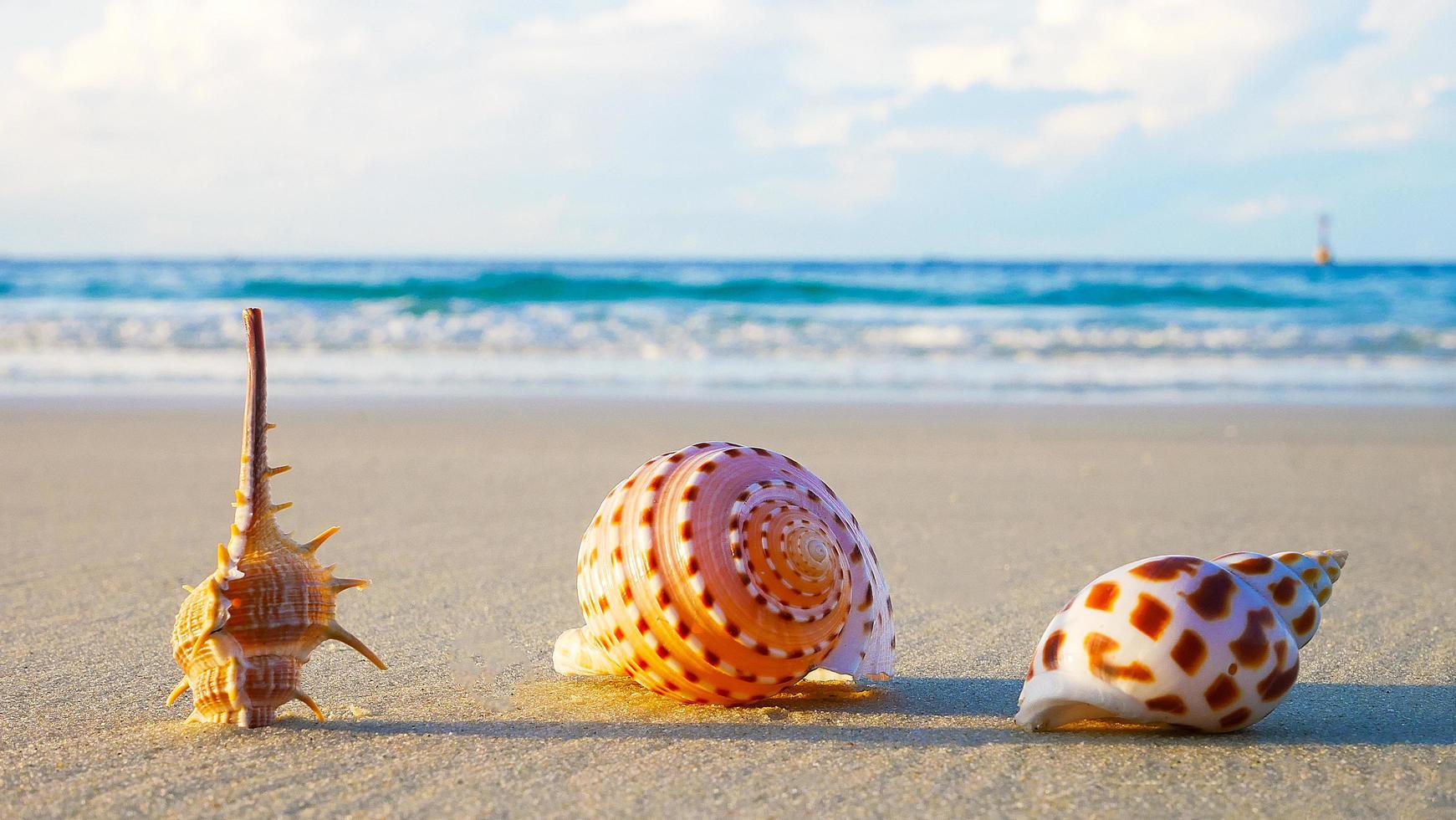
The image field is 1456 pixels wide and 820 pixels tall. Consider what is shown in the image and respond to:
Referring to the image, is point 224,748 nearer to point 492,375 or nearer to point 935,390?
point 935,390

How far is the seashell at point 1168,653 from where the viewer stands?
6.67ft

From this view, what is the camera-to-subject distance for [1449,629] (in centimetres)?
313

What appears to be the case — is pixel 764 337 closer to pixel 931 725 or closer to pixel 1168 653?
pixel 931 725

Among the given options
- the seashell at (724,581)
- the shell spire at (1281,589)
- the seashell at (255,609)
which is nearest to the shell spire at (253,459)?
the seashell at (255,609)

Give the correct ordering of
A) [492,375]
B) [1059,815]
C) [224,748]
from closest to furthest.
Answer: [1059,815] → [224,748] → [492,375]

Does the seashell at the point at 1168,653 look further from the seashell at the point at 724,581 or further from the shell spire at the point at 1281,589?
the seashell at the point at 724,581

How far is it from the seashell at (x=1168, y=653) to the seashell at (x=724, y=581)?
372 millimetres

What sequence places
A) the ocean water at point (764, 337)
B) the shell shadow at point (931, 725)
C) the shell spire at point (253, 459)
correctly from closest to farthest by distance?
the shell spire at point (253, 459)
the shell shadow at point (931, 725)
the ocean water at point (764, 337)

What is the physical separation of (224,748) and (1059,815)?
1340mm

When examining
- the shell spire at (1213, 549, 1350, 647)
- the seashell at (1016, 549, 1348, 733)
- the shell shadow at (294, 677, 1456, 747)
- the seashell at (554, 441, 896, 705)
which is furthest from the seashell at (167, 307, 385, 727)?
the shell spire at (1213, 549, 1350, 647)

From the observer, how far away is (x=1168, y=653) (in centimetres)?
203

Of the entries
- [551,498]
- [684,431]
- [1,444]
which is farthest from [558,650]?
[1,444]

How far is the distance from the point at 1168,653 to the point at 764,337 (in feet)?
46.4

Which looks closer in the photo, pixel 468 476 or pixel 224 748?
pixel 224 748
